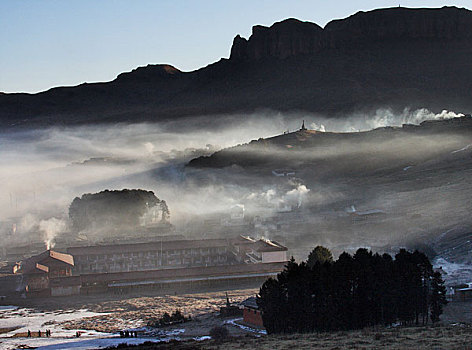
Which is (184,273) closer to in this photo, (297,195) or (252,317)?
(252,317)

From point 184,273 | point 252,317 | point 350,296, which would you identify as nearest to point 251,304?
point 252,317

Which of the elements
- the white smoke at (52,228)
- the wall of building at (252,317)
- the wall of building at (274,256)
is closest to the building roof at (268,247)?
the wall of building at (274,256)

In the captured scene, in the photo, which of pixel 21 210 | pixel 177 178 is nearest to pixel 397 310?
pixel 21 210

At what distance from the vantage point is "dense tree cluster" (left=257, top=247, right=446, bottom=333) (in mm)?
41375

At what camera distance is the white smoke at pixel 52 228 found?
101 metres

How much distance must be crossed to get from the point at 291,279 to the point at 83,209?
7157 centimetres

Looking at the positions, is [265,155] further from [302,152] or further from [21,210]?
[21,210]

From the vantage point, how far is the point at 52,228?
105 m

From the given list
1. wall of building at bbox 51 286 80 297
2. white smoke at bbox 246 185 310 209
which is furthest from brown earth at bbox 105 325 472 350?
white smoke at bbox 246 185 310 209

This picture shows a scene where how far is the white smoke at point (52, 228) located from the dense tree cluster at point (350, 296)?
6055cm

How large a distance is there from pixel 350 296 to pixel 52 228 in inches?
2805

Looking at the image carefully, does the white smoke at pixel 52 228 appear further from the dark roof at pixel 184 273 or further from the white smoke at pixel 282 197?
the dark roof at pixel 184 273

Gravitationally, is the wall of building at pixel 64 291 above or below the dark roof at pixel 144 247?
below

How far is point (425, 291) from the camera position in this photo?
43281mm
